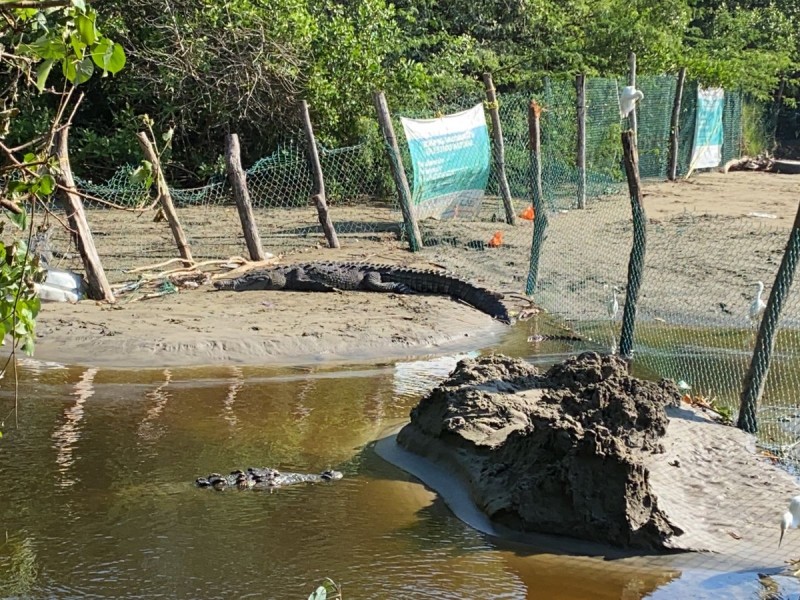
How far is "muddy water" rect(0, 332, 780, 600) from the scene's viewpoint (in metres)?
4.52

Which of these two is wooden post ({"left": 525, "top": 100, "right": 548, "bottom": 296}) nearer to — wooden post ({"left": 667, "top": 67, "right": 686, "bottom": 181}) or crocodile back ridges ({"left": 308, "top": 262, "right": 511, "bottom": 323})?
crocodile back ridges ({"left": 308, "top": 262, "right": 511, "bottom": 323})

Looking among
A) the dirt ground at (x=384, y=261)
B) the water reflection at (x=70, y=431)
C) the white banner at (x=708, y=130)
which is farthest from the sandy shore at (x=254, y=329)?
the white banner at (x=708, y=130)

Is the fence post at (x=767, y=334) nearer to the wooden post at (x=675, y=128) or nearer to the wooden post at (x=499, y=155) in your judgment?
the wooden post at (x=499, y=155)

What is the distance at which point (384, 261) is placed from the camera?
12.1 meters

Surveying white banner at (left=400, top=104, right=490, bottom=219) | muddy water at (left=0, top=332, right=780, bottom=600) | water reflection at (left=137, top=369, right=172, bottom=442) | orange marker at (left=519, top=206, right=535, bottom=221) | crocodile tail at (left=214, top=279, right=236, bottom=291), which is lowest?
muddy water at (left=0, top=332, right=780, bottom=600)

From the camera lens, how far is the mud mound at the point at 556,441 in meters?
4.86

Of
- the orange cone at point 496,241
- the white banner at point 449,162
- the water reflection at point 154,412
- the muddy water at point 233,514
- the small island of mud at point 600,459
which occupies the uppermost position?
the white banner at point 449,162

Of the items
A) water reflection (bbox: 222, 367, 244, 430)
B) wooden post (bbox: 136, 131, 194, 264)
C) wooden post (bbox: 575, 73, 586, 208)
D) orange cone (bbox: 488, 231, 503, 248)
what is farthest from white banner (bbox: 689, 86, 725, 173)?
water reflection (bbox: 222, 367, 244, 430)

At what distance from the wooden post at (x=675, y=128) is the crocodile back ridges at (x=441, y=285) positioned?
8756 millimetres

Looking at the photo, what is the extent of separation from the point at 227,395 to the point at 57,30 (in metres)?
5.24

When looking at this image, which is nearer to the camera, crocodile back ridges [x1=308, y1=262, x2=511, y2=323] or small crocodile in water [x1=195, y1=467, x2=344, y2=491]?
small crocodile in water [x1=195, y1=467, x2=344, y2=491]

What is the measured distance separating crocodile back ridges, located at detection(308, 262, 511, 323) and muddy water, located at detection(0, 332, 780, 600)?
256 centimetres

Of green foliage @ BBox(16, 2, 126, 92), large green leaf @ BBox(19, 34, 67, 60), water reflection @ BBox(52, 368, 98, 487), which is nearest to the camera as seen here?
green foliage @ BBox(16, 2, 126, 92)

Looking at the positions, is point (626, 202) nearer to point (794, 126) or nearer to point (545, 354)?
point (545, 354)
